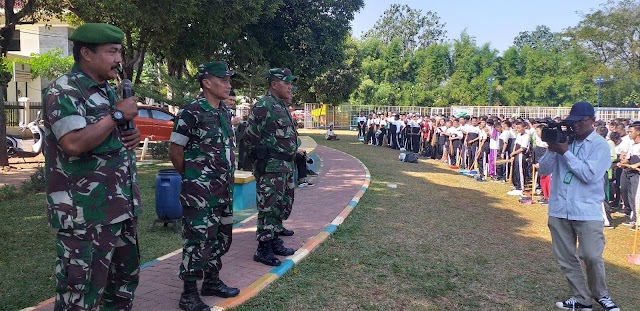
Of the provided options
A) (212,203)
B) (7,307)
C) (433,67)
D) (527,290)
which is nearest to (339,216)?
(527,290)

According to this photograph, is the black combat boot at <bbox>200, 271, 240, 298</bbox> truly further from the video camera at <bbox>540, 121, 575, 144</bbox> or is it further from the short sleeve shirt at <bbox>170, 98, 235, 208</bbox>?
the video camera at <bbox>540, 121, 575, 144</bbox>

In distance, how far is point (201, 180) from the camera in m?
3.84

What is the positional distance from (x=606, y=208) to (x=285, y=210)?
21.1ft

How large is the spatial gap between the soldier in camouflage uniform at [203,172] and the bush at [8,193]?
6488mm

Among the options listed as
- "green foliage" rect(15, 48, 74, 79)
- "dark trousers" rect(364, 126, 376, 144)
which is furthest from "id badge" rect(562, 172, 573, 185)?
"green foliage" rect(15, 48, 74, 79)

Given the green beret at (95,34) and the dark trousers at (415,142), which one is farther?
the dark trousers at (415,142)

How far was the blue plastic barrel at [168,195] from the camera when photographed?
6324 mm

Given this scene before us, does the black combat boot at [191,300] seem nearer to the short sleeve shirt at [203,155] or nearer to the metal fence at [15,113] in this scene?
the short sleeve shirt at [203,155]

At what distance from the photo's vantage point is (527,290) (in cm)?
501

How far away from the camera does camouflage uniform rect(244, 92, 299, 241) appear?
5070mm

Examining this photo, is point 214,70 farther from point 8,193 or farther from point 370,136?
point 370,136

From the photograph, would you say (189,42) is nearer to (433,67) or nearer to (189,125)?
(189,125)

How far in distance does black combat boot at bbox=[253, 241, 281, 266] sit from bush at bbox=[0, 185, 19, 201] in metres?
5.96

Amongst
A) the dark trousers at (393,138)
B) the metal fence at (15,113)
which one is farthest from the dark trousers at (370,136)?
the metal fence at (15,113)
